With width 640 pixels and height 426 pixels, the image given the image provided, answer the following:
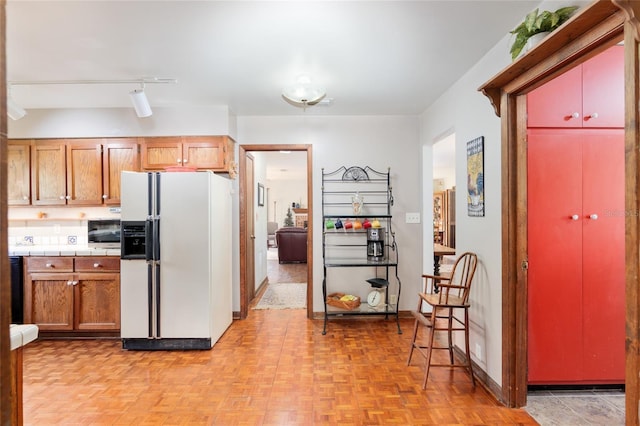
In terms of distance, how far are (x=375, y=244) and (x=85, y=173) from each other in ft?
10.9

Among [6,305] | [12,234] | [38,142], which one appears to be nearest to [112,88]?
[38,142]

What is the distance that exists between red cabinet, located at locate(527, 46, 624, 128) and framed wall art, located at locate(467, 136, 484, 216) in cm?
38

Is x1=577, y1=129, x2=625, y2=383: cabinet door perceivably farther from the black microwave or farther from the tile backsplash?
the tile backsplash

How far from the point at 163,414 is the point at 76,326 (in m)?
1.87

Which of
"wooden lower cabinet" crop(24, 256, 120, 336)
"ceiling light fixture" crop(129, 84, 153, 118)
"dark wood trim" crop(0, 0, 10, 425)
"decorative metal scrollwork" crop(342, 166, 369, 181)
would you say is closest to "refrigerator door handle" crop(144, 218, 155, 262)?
"wooden lower cabinet" crop(24, 256, 120, 336)

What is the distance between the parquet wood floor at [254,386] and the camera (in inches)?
79.4

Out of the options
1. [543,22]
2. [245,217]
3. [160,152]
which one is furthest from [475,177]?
[160,152]

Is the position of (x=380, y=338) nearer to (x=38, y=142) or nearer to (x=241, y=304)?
(x=241, y=304)

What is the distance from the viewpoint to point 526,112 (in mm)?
2082

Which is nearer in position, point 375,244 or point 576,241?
point 576,241

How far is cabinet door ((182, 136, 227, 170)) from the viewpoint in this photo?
140 inches

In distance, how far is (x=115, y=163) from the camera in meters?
3.55

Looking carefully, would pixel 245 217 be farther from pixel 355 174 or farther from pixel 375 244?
pixel 375 244

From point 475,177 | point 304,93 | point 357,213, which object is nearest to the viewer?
point 475,177
